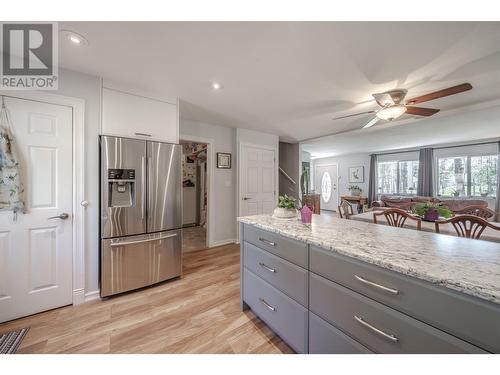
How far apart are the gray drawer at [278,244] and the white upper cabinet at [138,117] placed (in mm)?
1646

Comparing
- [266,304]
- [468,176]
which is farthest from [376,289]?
[468,176]

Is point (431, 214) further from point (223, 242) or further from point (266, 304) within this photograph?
point (223, 242)

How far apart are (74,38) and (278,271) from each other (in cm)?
237

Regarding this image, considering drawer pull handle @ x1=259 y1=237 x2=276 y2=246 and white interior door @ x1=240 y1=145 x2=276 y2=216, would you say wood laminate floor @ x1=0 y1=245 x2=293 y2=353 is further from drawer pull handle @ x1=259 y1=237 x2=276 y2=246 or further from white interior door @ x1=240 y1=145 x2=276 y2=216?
white interior door @ x1=240 y1=145 x2=276 y2=216

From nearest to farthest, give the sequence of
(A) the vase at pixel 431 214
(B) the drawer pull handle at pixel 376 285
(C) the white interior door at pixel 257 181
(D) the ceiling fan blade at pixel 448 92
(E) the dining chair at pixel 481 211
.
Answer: (B) the drawer pull handle at pixel 376 285 < (D) the ceiling fan blade at pixel 448 92 < (A) the vase at pixel 431 214 < (E) the dining chair at pixel 481 211 < (C) the white interior door at pixel 257 181

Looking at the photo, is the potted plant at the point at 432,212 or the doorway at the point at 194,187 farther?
the doorway at the point at 194,187

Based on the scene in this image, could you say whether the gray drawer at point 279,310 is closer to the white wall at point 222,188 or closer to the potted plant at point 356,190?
the white wall at point 222,188

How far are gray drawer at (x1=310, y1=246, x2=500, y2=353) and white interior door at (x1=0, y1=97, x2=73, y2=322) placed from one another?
8.09 feet

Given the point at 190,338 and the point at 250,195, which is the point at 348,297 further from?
the point at 250,195

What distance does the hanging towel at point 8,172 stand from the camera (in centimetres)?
163

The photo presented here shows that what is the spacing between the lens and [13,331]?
5.25ft

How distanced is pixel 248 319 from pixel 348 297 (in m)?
1.10

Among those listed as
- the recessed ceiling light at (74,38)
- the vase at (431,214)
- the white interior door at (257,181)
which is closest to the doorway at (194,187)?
the white interior door at (257,181)
